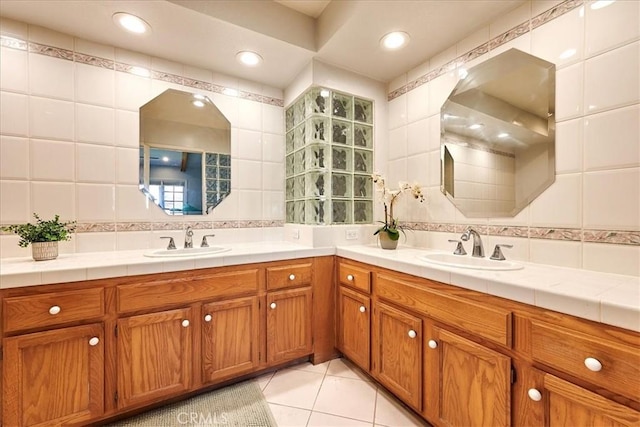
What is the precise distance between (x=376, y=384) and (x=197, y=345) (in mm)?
1093

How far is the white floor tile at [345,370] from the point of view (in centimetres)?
178

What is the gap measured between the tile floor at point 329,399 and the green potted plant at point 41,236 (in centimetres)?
137

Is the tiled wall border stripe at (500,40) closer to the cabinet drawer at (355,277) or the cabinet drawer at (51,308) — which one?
the cabinet drawer at (355,277)

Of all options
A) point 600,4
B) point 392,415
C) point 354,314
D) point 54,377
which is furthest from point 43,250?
point 600,4

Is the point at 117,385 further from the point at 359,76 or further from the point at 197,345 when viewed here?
the point at 359,76

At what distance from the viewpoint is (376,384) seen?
67.0 inches

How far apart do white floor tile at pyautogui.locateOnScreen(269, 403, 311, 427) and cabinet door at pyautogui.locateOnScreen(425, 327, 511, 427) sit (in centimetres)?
61

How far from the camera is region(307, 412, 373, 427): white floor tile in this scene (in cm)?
137

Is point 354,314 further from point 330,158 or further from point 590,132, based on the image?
point 590,132

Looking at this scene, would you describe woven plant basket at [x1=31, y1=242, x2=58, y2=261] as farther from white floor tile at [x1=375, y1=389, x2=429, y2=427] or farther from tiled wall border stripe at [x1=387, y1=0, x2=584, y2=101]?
tiled wall border stripe at [x1=387, y1=0, x2=584, y2=101]

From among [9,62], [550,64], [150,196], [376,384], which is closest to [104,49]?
[9,62]

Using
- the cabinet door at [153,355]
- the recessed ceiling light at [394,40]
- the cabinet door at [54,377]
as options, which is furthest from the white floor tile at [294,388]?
the recessed ceiling light at [394,40]

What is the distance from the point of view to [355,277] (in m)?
1.75

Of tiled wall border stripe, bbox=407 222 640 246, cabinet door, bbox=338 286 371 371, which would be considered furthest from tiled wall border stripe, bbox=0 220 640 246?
cabinet door, bbox=338 286 371 371
